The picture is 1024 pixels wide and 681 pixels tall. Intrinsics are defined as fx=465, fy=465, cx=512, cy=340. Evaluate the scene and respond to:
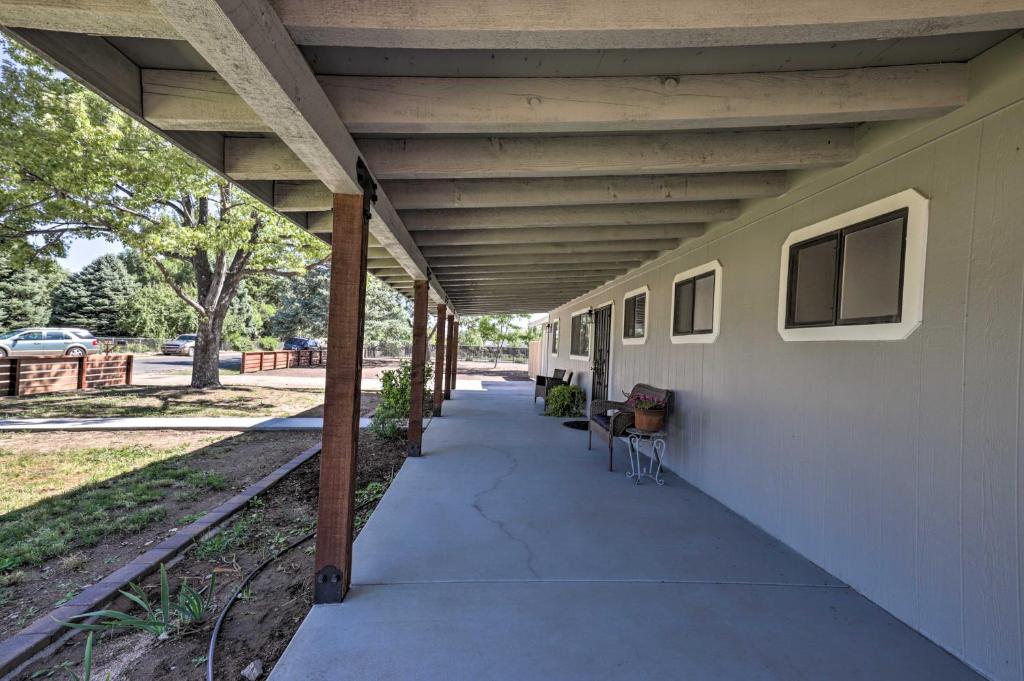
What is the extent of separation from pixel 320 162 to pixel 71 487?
4.63 meters

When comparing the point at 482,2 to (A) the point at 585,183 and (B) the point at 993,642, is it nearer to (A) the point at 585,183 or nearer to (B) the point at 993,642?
(A) the point at 585,183

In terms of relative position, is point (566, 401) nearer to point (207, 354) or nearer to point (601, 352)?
point (601, 352)

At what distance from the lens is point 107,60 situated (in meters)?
1.79

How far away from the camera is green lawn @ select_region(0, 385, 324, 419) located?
8.37m

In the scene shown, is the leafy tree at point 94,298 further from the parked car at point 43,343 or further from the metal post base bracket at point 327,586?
the metal post base bracket at point 327,586

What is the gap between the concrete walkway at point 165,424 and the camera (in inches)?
277

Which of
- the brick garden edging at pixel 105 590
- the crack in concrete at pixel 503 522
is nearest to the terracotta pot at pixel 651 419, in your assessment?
the crack in concrete at pixel 503 522

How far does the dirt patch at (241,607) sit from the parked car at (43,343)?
57.8 ft

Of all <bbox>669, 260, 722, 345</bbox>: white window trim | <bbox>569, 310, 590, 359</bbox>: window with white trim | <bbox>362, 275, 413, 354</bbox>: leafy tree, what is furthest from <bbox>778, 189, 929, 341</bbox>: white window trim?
<bbox>362, 275, 413, 354</bbox>: leafy tree

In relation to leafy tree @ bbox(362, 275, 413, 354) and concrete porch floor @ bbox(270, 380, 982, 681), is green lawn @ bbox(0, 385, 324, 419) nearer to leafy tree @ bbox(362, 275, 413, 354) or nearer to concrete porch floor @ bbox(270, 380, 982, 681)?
concrete porch floor @ bbox(270, 380, 982, 681)

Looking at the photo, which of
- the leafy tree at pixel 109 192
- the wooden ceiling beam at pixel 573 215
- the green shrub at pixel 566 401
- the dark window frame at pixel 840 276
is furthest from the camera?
the green shrub at pixel 566 401

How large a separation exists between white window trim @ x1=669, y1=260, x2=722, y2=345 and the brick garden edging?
179 inches

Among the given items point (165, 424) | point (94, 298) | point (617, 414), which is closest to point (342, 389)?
point (617, 414)

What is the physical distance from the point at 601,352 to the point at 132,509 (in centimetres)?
686
